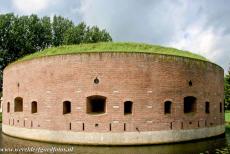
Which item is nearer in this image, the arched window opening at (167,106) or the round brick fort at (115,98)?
the round brick fort at (115,98)

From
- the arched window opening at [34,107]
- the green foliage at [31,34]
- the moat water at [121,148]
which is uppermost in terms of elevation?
the green foliage at [31,34]

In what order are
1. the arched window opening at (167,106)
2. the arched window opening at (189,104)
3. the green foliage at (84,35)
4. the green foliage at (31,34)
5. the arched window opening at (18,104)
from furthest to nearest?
the green foliage at (84,35), the green foliage at (31,34), the arched window opening at (18,104), the arched window opening at (189,104), the arched window opening at (167,106)

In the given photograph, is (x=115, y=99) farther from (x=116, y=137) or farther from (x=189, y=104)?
(x=189, y=104)

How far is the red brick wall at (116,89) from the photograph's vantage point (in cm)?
1295

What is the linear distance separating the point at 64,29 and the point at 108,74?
1944 cm

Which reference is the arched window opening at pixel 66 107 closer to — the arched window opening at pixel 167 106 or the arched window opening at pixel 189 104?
the arched window opening at pixel 167 106

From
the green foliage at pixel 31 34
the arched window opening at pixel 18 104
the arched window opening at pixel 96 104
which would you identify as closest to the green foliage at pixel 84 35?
the green foliage at pixel 31 34

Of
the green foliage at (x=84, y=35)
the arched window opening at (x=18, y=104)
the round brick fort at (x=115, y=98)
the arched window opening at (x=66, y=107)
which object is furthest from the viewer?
the green foliage at (x=84, y=35)

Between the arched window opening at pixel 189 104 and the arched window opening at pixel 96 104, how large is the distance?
384 centimetres

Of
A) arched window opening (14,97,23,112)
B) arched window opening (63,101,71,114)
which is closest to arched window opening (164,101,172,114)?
arched window opening (63,101,71,114)

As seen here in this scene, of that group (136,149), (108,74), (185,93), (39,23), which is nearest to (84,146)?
(136,149)

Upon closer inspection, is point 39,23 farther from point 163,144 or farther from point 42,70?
point 163,144

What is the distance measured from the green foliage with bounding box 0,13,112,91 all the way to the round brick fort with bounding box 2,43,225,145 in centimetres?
1431

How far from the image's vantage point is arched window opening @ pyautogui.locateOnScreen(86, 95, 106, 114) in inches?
521
